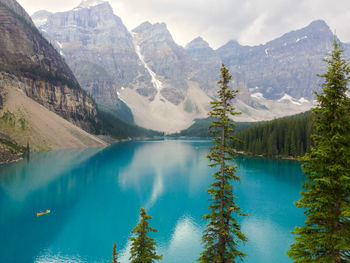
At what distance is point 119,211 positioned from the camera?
3569 cm

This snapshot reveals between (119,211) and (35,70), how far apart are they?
137 metres

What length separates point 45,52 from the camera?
162 metres

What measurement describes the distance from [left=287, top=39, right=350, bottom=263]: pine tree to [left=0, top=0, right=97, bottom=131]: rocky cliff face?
13421cm

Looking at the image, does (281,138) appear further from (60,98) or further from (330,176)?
(60,98)

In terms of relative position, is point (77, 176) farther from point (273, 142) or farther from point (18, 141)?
point (273, 142)

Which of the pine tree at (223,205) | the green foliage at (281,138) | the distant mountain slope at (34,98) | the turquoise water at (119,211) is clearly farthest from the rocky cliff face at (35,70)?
the pine tree at (223,205)

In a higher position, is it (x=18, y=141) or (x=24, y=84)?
(x=24, y=84)

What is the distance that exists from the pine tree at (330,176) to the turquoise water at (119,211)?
13.7 meters

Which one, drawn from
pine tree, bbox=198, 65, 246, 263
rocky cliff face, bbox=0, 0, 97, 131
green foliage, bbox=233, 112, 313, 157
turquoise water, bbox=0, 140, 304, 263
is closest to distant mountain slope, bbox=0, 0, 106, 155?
rocky cliff face, bbox=0, 0, 97, 131

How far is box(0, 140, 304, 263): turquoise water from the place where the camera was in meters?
24.2

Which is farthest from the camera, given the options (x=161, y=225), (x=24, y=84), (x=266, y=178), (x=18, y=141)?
(x=24, y=84)

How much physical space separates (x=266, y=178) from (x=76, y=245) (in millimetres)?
Answer: 47463

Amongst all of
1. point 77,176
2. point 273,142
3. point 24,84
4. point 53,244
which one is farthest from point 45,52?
point 53,244

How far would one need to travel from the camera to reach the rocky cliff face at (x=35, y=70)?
422 ft
